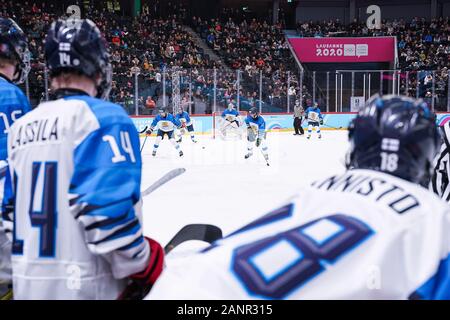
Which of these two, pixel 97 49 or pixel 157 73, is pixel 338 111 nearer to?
pixel 157 73

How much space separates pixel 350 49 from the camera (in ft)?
69.4

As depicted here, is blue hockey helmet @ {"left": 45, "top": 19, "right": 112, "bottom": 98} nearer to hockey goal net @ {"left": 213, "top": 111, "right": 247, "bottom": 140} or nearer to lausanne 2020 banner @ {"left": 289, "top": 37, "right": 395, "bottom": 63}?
hockey goal net @ {"left": 213, "top": 111, "right": 247, "bottom": 140}

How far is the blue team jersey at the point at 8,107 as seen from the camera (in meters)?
1.82

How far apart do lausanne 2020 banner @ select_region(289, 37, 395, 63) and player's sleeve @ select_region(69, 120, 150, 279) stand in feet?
Answer: 68.0

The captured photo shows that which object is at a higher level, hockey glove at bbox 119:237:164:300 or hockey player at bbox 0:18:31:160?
hockey player at bbox 0:18:31:160

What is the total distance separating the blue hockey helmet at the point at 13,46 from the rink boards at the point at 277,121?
12594mm

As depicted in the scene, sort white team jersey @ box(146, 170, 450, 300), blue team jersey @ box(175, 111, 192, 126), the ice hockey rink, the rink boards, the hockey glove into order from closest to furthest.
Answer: white team jersey @ box(146, 170, 450, 300)
the hockey glove
the ice hockey rink
blue team jersey @ box(175, 111, 192, 126)
the rink boards

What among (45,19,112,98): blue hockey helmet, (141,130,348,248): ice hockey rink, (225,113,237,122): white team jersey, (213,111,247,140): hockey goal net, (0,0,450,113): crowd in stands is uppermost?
(0,0,450,113): crowd in stands

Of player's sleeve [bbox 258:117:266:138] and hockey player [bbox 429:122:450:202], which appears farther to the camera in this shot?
player's sleeve [bbox 258:117:266:138]

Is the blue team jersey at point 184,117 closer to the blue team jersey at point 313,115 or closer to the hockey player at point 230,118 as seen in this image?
the hockey player at point 230,118

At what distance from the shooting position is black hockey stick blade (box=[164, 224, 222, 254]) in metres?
1.52

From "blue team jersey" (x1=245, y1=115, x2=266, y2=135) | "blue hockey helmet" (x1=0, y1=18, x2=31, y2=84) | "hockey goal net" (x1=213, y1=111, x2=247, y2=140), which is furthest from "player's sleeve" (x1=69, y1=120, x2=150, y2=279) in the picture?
"hockey goal net" (x1=213, y1=111, x2=247, y2=140)

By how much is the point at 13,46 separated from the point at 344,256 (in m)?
1.63

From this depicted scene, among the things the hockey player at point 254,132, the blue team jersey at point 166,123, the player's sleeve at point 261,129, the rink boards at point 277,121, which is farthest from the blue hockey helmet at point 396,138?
the rink boards at point 277,121
